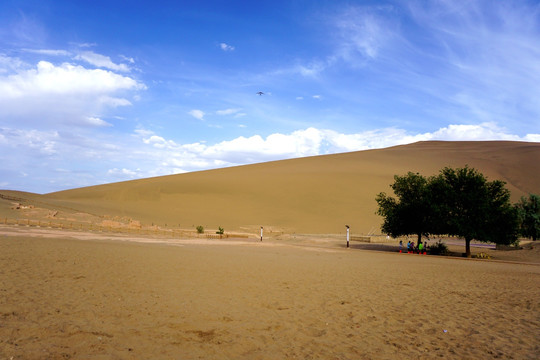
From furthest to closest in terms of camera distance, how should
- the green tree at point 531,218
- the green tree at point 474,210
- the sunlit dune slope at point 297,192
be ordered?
the sunlit dune slope at point 297,192
the green tree at point 531,218
the green tree at point 474,210

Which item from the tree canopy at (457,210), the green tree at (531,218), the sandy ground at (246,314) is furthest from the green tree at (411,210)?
the sandy ground at (246,314)

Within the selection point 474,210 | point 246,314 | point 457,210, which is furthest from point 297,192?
point 246,314

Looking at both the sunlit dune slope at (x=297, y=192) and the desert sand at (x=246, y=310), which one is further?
the sunlit dune slope at (x=297, y=192)

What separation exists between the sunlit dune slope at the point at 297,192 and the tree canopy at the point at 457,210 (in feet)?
74.3

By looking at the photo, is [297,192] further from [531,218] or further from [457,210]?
[457,210]

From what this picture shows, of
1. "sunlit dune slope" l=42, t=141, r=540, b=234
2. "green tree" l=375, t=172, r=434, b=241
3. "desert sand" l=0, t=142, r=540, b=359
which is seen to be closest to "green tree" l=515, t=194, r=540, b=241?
"green tree" l=375, t=172, r=434, b=241

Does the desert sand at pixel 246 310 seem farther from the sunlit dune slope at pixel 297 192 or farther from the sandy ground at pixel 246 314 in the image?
the sunlit dune slope at pixel 297 192

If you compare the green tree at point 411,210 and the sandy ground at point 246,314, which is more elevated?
the green tree at point 411,210

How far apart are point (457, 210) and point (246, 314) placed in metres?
26.1

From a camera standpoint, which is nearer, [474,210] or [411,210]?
[474,210]

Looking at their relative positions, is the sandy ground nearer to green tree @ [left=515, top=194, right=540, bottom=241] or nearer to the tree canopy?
the tree canopy

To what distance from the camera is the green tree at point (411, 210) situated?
1256 inches

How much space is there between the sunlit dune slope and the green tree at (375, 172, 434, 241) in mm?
21998

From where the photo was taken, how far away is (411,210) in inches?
1304
